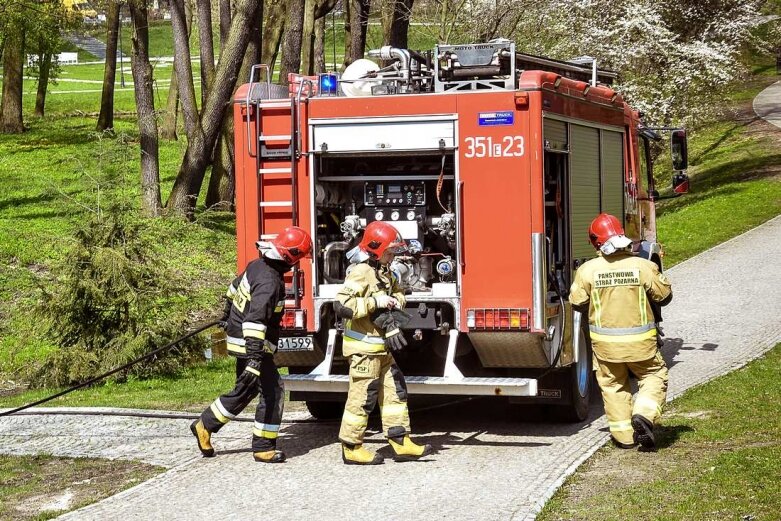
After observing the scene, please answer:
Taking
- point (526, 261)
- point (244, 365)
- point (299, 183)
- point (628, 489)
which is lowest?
point (628, 489)

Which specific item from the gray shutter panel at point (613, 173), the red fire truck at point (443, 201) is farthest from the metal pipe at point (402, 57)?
the gray shutter panel at point (613, 173)

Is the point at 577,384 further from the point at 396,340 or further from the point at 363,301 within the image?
the point at 363,301

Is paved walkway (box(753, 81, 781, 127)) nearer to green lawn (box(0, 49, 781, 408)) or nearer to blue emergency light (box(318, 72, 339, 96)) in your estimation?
green lawn (box(0, 49, 781, 408))

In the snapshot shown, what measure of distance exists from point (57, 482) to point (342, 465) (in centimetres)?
202

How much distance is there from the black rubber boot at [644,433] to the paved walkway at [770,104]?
3180 cm

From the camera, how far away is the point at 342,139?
30.8 ft

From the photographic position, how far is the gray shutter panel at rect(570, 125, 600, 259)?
1009 centimetres

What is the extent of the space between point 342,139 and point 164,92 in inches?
1938

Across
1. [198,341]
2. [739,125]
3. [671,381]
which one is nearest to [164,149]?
[739,125]

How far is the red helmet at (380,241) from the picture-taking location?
339 inches

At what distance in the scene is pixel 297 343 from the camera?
9.59m

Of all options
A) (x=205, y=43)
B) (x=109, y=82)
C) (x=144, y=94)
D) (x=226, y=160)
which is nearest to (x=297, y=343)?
(x=144, y=94)

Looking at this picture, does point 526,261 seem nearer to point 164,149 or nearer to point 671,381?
point 671,381

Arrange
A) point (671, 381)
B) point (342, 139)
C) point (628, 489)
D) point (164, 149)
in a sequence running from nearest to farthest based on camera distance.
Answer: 1. point (628, 489)
2. point (342, 139)
3. point (671, 381)
4. point (164, 149)
